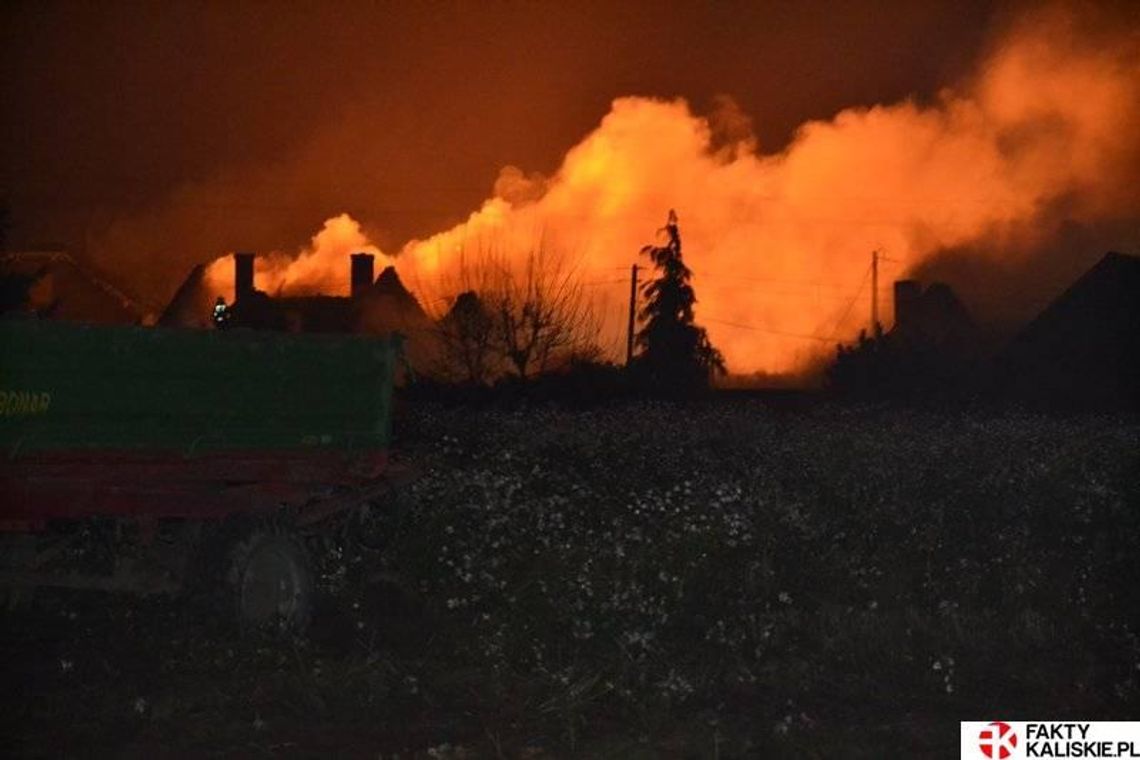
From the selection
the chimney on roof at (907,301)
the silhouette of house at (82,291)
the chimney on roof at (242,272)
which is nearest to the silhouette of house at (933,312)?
the chimney on roof at (907,301)

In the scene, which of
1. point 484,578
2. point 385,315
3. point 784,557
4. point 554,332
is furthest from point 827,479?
point 385,315

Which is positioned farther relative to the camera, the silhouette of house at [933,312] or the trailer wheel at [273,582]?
the silhouette of house at [933,312]

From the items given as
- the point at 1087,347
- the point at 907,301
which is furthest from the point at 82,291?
the point at 1087,347

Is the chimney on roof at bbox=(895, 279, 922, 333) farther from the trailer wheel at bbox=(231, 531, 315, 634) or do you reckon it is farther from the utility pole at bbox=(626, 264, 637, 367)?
the trailer wheel at bbox=(231, 531, 315, 634)

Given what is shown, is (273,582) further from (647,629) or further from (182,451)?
(647,629)

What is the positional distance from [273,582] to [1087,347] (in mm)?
47060

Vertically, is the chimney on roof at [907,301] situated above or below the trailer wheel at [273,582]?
above

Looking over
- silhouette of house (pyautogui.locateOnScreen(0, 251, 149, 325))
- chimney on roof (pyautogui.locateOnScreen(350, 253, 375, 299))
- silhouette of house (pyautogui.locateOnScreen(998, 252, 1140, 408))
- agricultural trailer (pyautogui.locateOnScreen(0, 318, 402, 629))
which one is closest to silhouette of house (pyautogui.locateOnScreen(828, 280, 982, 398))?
silhouette of house (pyautogui.locateOnScreen(998, 252, 1140, 408))

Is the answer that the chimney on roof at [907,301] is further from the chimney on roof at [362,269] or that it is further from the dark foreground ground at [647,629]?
the dark foreground ground at [647,629]

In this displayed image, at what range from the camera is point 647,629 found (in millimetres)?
12539

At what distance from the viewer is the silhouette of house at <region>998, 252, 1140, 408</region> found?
50.8 m

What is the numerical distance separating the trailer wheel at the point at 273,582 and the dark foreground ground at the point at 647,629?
245 mm

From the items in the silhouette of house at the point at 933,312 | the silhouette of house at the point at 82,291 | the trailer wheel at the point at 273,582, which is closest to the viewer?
the trailer wheel at the point at 273,582

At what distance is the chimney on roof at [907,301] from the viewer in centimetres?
7581
